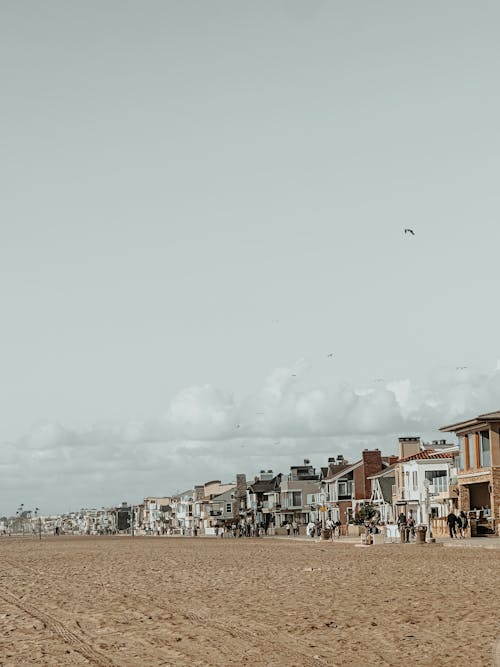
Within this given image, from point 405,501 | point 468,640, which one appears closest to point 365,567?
point 468,640

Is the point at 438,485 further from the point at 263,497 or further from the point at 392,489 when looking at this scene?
the point at 263,497

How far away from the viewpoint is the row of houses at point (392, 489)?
62069 millimetres

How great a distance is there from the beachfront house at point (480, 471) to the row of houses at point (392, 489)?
6cm

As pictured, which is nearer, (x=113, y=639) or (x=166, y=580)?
(x=113, y=639)

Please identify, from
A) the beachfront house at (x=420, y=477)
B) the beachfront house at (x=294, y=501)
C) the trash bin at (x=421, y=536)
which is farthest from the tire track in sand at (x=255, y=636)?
the beachfront house at (x=294, y=501)

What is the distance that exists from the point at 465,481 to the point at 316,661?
53742mm

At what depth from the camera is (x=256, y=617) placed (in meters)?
18.0

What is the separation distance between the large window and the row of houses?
0.20 ft

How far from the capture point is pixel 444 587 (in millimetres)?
23438

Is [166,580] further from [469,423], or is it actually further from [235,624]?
[469,423]

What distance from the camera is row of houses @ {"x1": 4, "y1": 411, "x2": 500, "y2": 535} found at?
204 ft

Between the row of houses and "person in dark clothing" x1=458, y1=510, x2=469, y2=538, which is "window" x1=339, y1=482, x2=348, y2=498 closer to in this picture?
the row of houses

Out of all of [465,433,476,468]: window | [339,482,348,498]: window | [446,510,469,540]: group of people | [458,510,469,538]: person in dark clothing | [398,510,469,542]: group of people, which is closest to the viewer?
[446,510,469,540]: group of people

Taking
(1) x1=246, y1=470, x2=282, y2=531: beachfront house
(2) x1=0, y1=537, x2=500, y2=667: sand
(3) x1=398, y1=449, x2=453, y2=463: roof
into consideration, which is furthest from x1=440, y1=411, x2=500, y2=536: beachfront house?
(1) x1=246, y1=470, x2=282, y2=531: beachfront house
